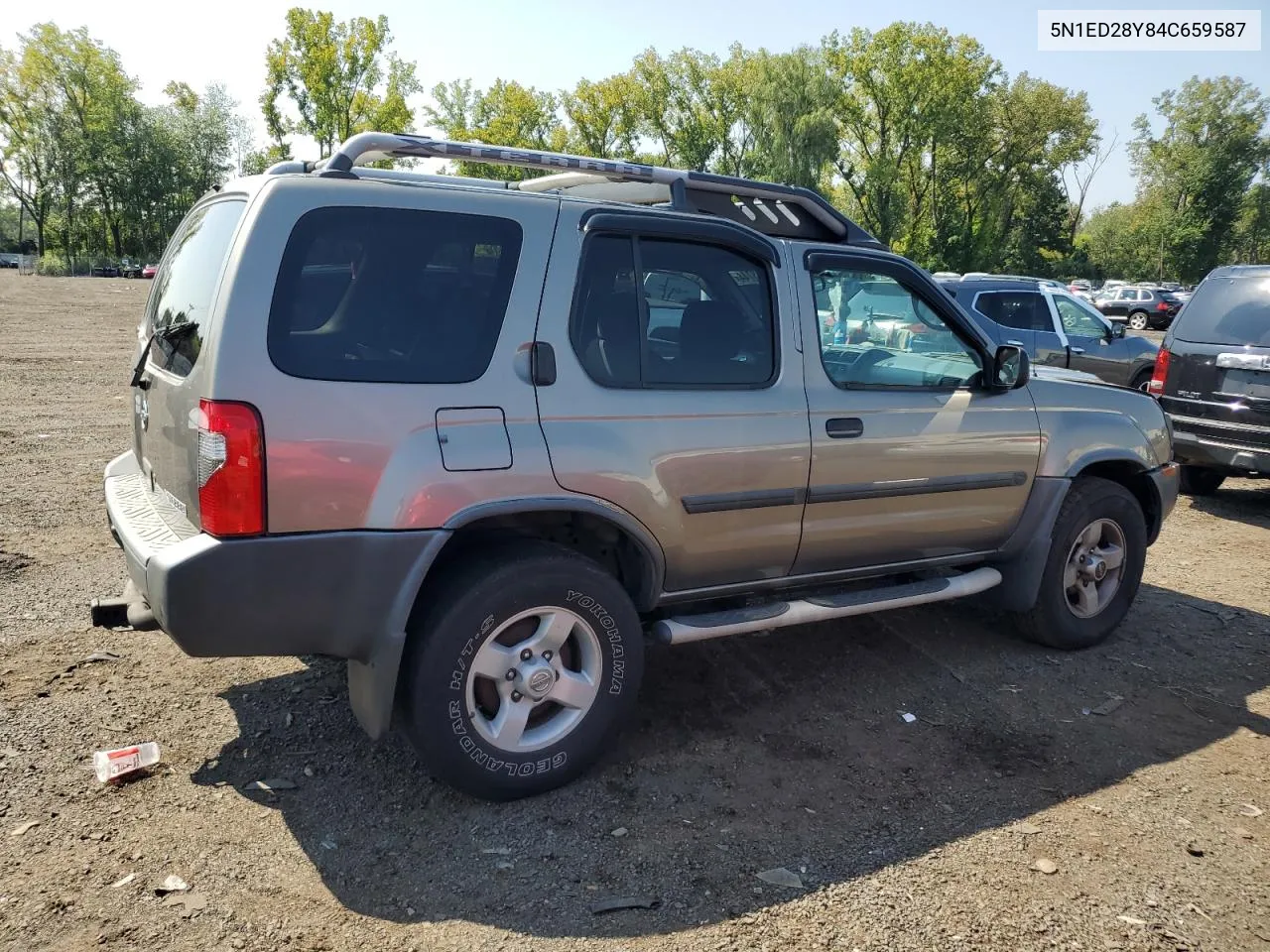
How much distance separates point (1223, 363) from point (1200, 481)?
5.23 ft

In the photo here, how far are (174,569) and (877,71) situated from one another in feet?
179

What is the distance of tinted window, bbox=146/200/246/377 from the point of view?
9.96 feet

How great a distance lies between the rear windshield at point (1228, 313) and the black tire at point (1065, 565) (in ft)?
12.0

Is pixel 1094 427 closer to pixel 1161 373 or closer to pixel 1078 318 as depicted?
pixel 1161 373

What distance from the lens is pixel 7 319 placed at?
2044 cm

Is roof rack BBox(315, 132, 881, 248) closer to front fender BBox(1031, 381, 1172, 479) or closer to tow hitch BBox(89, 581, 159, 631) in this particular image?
front fender BBox(1031, 381, 1172, 479)

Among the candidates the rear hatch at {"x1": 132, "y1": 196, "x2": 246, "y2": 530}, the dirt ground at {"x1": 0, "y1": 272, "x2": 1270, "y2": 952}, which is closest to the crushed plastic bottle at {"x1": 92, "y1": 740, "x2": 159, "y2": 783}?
the dirt ground at {"x1": 0, "y1": 272, "x2": 1270, "y2": 952}

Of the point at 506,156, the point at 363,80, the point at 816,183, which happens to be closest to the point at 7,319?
the point at 506,156

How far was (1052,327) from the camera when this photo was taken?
38.1ft

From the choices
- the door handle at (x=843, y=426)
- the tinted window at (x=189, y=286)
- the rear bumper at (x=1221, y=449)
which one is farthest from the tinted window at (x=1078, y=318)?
the tinted window at (x=189, y=286)

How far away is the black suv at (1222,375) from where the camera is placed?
24.5 ft

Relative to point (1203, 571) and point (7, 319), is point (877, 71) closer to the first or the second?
point (7, 319)

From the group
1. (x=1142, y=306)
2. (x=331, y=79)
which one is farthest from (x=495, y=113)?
(x=1142, y=306)

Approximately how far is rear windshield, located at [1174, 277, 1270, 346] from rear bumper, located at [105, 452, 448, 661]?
7.32 metres
